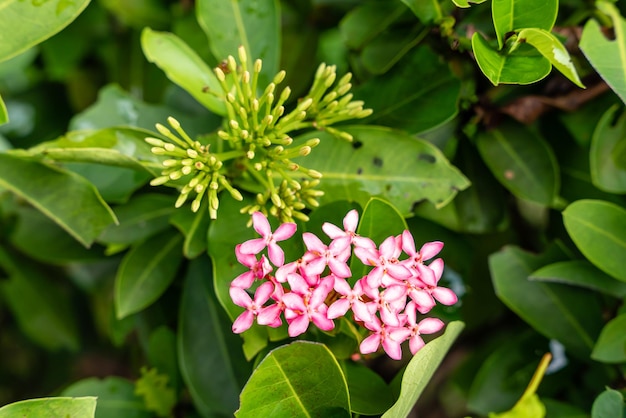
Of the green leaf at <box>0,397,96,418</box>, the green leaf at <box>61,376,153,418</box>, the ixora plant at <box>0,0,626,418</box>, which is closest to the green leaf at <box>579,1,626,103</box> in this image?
the ixora plant at <box>0,0,626,418</box>

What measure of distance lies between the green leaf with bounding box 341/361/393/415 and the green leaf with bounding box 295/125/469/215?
29cm

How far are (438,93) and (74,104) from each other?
4.42 feet

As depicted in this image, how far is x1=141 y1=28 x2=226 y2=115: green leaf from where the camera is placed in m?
1.34

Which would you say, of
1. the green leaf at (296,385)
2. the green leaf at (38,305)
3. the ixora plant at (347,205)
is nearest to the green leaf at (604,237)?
A: the ixora plant at (347,205)

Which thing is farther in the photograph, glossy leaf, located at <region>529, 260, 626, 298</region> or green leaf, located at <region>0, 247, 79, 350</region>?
green leaf, located at <region>0, 247, 79, 350</region>

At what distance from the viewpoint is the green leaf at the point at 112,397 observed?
1525 mm

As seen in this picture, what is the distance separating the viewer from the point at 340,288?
1.02 meters

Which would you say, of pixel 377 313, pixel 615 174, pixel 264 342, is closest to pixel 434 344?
pixel 377 313

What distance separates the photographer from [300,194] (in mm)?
1205

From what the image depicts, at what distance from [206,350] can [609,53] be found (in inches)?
37.4

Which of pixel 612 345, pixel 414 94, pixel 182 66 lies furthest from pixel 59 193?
pixel 612 345

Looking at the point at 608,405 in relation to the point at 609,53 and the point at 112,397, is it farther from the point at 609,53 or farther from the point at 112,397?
the point at 112,397

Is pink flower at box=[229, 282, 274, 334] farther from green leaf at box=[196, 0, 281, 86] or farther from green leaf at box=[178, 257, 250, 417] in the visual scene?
green leaf at box=[196, 0, 281, 86]

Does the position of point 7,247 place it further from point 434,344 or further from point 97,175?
point 434,344
